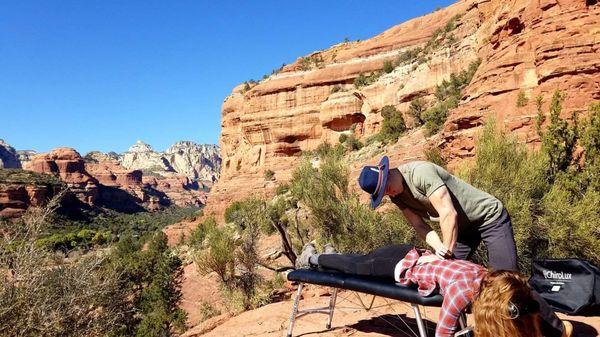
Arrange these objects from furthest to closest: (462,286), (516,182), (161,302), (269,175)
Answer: (269,175) → (161,302) → (516,182) → (462,286)

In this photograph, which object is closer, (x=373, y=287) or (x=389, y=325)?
(x=373, y=287)

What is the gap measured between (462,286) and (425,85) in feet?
90.8

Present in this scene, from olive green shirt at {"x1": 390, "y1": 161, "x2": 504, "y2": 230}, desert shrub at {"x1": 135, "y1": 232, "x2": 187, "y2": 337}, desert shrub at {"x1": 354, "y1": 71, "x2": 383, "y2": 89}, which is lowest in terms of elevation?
desert shrub at {"x1": 135, "y1": 232, "x2": 187, "y2": 337}

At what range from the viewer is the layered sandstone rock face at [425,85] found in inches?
435

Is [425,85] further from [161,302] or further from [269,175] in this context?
[161,302]

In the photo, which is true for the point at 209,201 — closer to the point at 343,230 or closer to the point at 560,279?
the point at 343,230

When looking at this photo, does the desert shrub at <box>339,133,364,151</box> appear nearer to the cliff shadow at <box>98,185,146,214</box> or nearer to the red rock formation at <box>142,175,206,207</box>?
the cliff shadow at <box>98,185,146,214</box>

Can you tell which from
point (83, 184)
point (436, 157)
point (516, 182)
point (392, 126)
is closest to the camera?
point (516, 182)

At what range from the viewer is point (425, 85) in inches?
1098

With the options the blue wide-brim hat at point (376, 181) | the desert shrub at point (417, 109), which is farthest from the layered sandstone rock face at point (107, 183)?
the blue wide-brim hat at point (376, 181)

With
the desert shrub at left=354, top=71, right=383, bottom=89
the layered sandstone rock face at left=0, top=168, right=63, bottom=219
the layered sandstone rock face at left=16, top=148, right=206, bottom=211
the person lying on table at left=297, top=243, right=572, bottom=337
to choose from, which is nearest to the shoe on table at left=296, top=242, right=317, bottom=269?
the person lying on table at left=297, top=243, right=572, bottom=337

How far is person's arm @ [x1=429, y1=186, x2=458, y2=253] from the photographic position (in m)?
2.41

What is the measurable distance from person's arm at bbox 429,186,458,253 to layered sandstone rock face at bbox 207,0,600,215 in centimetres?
849

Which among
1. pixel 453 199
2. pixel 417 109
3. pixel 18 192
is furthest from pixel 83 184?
pixel 453 199
